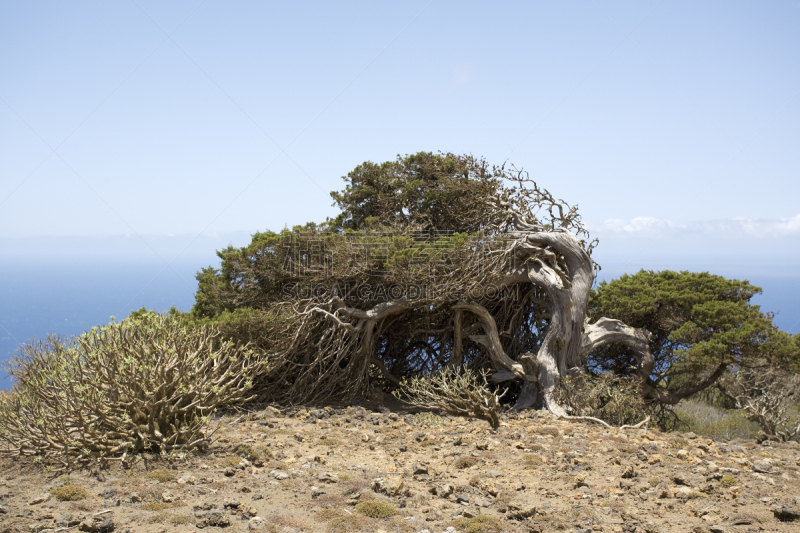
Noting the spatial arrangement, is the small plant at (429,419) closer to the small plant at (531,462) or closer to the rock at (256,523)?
the small plant at (531,462)

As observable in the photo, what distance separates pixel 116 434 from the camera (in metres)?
6.31

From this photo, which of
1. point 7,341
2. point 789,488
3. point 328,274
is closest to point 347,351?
point 328,274

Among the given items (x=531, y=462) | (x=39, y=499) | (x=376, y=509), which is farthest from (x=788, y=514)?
(x=39, y=499)

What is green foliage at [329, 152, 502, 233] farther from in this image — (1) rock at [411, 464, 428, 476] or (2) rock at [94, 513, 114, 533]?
(2) rock at [94, 513, 114, 533]

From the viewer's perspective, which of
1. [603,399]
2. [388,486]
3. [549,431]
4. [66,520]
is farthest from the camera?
[603,399]

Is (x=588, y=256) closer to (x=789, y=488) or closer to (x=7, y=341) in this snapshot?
(x=789, y=488)

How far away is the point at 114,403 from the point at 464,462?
4.02 metres

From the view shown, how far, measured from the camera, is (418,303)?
11180mm

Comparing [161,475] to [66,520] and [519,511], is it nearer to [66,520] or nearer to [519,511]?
[66,520]

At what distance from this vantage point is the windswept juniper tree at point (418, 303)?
35.0 ft

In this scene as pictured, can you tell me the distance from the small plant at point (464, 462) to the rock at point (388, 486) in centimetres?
113

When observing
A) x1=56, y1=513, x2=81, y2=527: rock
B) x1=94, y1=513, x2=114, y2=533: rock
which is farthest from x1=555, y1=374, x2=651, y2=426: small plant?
x1=56, y1=513, x2=81, y2=527: rock

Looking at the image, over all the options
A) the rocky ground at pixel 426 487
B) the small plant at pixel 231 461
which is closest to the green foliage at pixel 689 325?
the rocky ground at pixel 426 487

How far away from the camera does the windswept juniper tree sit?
35.0ft
